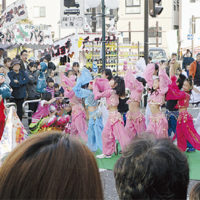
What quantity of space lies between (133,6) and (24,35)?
22.6 metres

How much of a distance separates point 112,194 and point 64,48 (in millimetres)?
8746

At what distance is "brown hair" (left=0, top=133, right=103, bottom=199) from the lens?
1.21 m

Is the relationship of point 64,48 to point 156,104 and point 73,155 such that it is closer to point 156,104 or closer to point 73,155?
point 156,104

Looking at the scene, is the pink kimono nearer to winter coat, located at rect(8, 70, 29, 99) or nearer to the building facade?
winter coat, located at rect(8, 70, 29, 99)

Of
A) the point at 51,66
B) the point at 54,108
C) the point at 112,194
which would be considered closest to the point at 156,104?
the point at 54,108

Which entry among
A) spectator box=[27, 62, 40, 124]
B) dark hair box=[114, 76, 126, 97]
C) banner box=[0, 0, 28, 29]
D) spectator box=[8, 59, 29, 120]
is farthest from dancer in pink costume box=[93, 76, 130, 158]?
banner box=[0, 0, 28, 29]

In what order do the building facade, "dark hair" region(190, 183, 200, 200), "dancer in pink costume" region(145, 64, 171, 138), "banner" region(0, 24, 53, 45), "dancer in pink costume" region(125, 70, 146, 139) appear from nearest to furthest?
"dark hair" region(190, 183, 200, 200)
"dancer in pink costume" region(145, 64, 171, 138)
"dancer in pink costume" region(125, 70, 146, 139)
"banner" region(0, 24, 53, 45)
the building facade

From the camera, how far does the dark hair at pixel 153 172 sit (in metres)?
1.66

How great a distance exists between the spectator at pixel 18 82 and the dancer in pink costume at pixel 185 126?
11.7 feet

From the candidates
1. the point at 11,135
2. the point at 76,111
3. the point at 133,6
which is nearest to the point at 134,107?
the point at 76,111

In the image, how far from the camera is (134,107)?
24.0 feet

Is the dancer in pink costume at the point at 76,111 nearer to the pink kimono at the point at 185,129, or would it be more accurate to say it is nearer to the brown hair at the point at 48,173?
the pink kimono at the point at 185,129

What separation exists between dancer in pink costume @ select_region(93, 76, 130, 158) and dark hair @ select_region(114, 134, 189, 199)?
5.11 meters

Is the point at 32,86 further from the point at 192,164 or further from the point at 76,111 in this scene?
the point at 192,164
